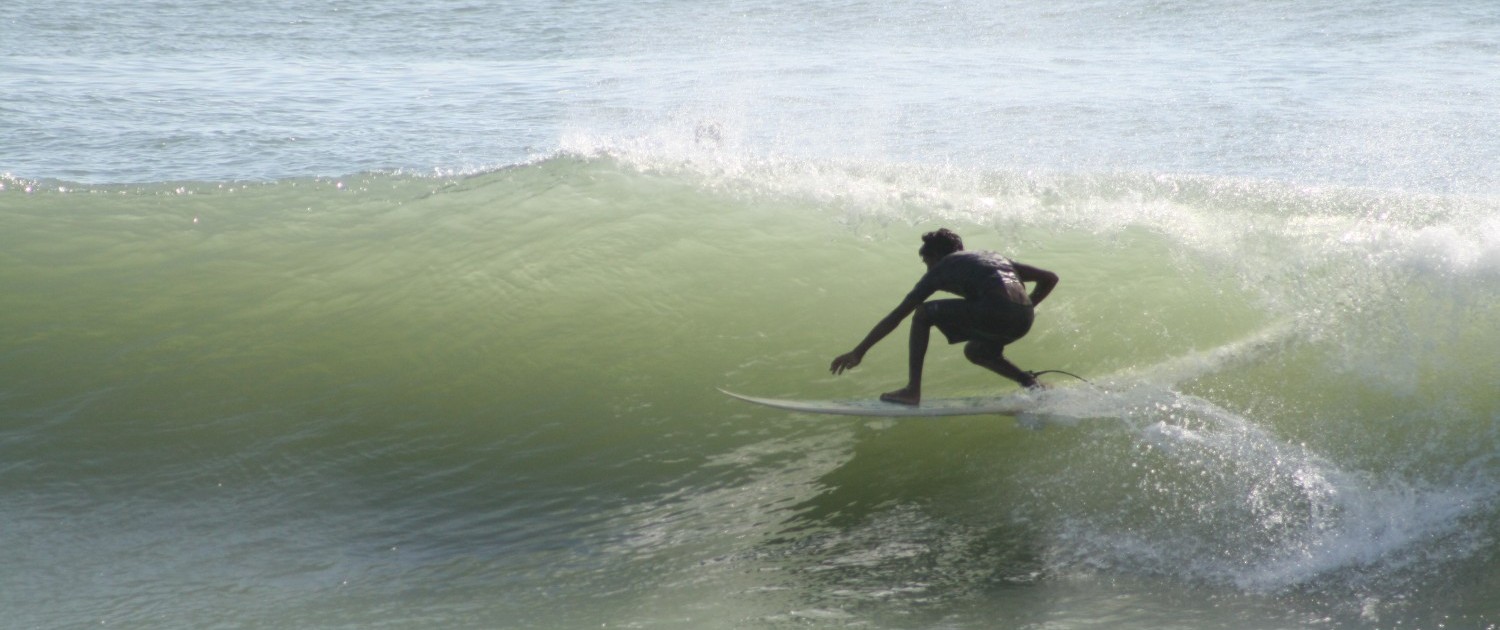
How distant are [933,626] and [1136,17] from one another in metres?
17.7

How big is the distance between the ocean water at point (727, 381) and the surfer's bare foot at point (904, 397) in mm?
Result: 311

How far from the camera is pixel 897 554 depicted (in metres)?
5.01

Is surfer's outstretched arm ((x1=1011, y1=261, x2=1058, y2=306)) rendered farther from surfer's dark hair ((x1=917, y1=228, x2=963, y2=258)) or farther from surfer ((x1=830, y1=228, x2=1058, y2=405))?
surfer's dark hair ((x1=917, y1=228, x2=963, y2=258))

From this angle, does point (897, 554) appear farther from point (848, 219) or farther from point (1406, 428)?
point (848, 219)

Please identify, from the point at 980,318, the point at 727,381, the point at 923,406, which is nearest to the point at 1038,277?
the point at 980,318

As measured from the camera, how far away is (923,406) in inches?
226

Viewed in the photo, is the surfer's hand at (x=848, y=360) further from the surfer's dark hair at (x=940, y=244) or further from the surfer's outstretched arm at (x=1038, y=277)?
the surfer's outstretched arm at (x=1038, y=277)

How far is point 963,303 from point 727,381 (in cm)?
165

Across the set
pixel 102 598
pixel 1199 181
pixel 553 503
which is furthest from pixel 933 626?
pixel 1199 181

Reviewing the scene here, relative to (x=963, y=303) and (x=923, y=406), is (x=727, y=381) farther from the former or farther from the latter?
(x=963, y=303)

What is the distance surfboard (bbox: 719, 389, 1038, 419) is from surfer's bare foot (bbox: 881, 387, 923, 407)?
0.02 metres

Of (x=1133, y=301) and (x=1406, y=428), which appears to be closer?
(x=1406, y=428)

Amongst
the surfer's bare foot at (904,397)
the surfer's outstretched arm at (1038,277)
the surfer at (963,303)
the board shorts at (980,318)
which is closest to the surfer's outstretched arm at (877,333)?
the surfer at (963,303)

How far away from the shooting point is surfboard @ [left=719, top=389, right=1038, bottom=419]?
5699 millimetres
